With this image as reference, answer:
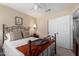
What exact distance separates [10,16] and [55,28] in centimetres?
90

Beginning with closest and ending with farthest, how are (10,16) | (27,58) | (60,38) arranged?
1. (27,58)
2. (10,16)
3. (60,38)

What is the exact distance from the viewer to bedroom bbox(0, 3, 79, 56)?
1.44m

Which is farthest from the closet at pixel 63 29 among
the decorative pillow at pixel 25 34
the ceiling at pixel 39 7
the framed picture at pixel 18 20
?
the framed picture at pixel 18 20

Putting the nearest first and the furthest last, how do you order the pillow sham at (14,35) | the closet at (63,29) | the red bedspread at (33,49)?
the red bedspread at (33,49)
the pillow sham at (14,35)
the closet at (63,29)

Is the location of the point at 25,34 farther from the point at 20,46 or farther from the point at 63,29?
the point at 63,29

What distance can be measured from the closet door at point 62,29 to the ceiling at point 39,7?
0.71 feet

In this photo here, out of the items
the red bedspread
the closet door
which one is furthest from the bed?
the closet door

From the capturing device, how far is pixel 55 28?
5.44ft

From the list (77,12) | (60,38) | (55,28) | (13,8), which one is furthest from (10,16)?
(77,12)

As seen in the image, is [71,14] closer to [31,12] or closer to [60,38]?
[60,38]

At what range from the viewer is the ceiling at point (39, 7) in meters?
1.43

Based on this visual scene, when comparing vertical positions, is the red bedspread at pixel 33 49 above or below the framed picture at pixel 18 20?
below

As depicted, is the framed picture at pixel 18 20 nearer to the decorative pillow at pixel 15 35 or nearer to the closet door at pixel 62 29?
the decorative pillow at pixel 15 35

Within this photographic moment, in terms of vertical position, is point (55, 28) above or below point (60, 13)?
below
